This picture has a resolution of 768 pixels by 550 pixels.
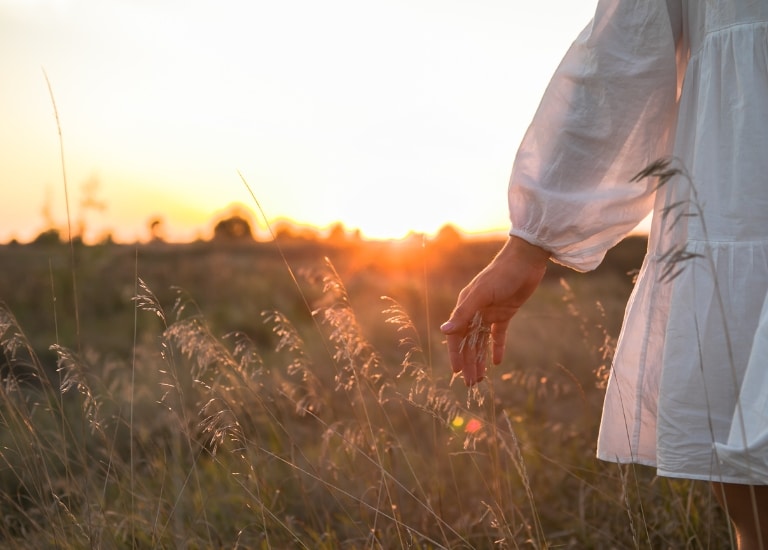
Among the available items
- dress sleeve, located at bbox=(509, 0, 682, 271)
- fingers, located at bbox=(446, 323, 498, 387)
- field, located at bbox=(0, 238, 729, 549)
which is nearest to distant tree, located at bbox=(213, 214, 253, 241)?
field, located at bbox=(0, 238, 729, 549)

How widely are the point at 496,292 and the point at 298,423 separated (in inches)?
142

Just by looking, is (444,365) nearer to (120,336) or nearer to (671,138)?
(120,336)

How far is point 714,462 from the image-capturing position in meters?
1.25

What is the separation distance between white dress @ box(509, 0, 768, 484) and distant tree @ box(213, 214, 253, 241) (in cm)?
2593

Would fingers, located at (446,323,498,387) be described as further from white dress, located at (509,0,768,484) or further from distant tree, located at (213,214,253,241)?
distant tree, located at (213,214,253,241)

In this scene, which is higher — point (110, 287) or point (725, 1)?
point (725, 1)

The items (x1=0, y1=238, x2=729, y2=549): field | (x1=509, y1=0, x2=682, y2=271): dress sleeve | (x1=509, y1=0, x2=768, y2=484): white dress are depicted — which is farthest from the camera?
(x1=0, y1=238, x2=729, y2=549): field

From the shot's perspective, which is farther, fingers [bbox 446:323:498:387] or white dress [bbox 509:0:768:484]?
fingers [bbox 446:323:498:387]

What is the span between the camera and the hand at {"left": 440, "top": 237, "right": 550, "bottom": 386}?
152 cm

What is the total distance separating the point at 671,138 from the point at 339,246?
71.2 ft

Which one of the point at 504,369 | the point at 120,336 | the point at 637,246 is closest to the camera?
the point at 504,369

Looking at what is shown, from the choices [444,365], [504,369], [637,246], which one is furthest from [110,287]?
[637,246]

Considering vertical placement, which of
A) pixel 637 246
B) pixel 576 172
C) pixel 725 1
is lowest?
pixel 637 246

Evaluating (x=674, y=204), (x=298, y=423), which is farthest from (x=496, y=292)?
(x=298, y=423)
